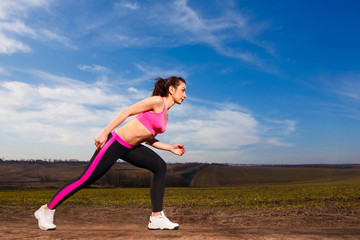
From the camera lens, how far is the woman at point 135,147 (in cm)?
405

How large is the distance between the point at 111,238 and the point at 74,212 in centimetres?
410

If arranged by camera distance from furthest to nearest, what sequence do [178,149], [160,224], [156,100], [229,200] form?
[229,200], [178,149], [160,224], [156,100]

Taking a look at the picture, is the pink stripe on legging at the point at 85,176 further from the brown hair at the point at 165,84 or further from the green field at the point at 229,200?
the green field at the point at 229,200

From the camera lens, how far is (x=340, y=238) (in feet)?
12.9

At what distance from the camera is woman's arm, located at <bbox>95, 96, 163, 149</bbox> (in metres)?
3.98

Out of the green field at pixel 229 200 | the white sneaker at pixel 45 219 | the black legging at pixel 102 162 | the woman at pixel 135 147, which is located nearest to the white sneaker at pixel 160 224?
the woman at pixel 135 147

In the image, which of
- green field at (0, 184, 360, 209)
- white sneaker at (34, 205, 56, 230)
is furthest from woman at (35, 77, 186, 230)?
green field at (0, 184, 360, 209)

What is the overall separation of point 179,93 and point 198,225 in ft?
8.71

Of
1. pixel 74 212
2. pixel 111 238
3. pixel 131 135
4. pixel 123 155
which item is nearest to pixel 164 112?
pixel 131 135

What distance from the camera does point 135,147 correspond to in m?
4.34

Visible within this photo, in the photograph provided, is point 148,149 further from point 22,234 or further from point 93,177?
point 22,234

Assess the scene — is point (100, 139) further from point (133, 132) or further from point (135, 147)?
point (135, 147)

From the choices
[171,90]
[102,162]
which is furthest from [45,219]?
[171,90]

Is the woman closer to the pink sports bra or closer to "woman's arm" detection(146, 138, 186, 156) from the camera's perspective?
the pink sports bra
